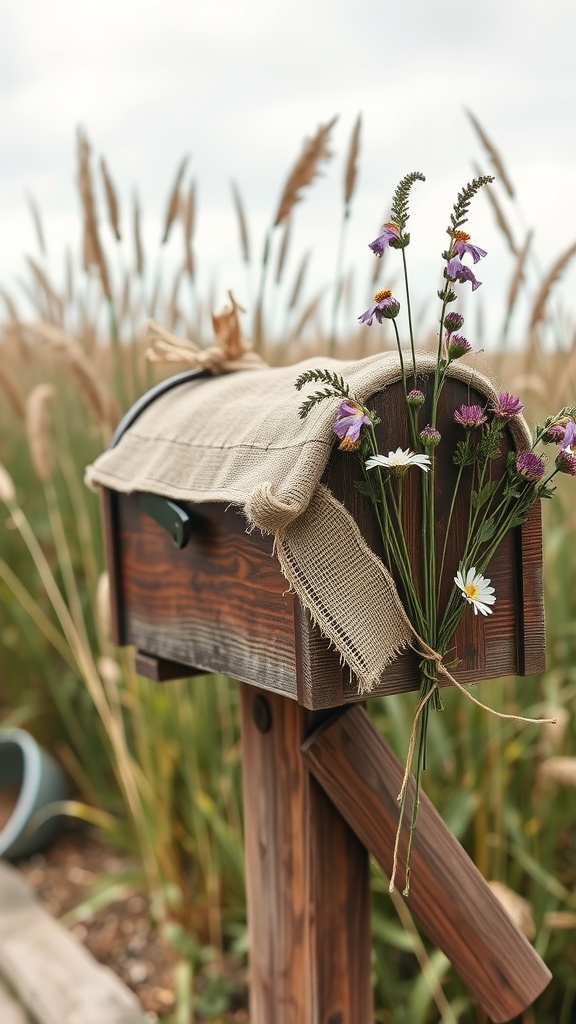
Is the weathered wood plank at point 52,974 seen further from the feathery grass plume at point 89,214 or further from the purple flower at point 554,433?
the purple flower at point 554,433

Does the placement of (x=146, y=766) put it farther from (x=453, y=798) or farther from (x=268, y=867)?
(x=268, y=867)

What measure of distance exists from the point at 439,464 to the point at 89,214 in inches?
51.3

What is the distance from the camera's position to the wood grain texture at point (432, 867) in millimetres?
1231

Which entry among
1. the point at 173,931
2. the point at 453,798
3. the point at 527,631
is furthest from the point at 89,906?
the point at 527,631

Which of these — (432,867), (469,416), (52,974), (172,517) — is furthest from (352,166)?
(52,974)

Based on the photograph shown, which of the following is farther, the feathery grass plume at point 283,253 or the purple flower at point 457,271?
the feathery grass plume at point 283,253

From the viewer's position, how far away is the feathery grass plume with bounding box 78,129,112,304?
2.05 m

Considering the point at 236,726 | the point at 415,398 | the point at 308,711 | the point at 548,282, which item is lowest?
the point at 236,726

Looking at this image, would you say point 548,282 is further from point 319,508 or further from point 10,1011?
point 10,1011

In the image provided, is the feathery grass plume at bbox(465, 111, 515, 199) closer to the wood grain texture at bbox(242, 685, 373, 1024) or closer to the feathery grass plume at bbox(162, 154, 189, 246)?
the feathery grass plume at bbox(162, 154, 189, 246)

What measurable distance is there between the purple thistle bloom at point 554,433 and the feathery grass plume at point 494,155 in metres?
0.94

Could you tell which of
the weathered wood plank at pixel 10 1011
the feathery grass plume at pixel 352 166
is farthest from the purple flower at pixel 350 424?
the weathered wood plank at pixel 10 1011

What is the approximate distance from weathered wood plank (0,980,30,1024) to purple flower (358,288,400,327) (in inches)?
83.7

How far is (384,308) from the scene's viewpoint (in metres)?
0.95
